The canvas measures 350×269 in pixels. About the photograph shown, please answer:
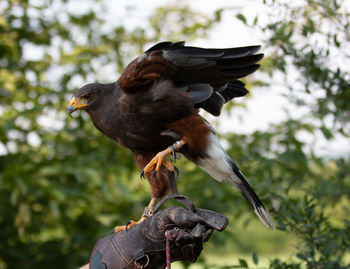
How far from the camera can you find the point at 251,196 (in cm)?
222

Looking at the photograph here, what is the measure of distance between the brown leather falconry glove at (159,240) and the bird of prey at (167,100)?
303 mm

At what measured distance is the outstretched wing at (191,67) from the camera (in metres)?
1.97

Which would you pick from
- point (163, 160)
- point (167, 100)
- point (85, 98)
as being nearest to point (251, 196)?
point (163, 160)

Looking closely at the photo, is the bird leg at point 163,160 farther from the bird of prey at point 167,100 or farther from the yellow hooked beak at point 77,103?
the yellow hooked beak at point 77,103

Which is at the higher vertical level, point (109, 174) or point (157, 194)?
point (157, 194)

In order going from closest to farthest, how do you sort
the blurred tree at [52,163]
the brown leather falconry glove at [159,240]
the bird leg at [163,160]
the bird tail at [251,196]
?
the brown leather falconry glove at [159,240] < the bird leg at [163,160] < the bird tail at [251,196] < the blurred tree at [52,163]

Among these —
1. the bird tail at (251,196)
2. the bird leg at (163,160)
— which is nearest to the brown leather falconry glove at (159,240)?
the bird leg at (163,160)

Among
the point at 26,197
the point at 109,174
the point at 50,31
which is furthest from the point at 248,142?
the point at 50,31

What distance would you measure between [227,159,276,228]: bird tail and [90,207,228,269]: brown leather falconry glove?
0.59 metres

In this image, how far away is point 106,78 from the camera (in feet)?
14.9

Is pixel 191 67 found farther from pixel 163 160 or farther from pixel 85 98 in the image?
pixel 85 98

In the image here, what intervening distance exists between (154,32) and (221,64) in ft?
10.2

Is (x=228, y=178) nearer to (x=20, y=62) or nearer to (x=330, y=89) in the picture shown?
(x=330, y=89)

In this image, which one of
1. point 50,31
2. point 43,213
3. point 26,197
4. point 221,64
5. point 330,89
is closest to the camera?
point 221,64
